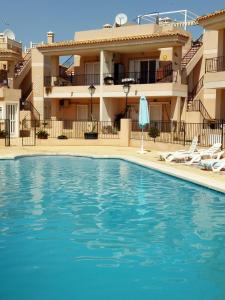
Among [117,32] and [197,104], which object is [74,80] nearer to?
[117,32]

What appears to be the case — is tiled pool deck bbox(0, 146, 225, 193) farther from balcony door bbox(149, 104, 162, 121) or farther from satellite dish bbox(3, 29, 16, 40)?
satellite dish bbox(3, 29, 16, 40)

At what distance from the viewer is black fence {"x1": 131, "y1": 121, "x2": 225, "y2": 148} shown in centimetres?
2281

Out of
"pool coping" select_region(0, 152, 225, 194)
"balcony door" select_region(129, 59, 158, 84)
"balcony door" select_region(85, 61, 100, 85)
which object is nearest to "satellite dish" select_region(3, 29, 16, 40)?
"balcony door" select_region(85, 61, 100, 85)

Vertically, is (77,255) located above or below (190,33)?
below

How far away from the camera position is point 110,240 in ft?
27.7

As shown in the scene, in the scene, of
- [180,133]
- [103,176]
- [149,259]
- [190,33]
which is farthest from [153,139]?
[149,259]

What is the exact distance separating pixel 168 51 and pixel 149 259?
27.0m

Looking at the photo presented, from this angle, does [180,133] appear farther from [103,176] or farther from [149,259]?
[149,259]

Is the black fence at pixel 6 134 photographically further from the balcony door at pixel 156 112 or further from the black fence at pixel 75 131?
the balcony door at pixel 156 112

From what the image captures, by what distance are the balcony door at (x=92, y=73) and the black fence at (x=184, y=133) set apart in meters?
7.17

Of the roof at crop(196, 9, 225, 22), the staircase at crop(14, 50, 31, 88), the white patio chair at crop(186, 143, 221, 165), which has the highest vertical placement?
the roof at crop(196, 9, 225, 22)

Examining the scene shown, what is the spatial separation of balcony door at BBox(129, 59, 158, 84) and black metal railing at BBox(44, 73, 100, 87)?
332cm

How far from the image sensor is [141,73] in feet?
111

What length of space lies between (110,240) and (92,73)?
29.1m
